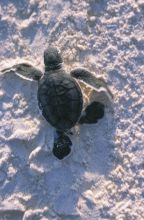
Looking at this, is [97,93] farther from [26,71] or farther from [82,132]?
[26,71]

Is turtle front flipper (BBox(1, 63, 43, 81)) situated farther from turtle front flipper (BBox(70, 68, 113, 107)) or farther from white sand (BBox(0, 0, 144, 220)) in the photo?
turtle front flipper (BBox(70, 68, 113, 107))

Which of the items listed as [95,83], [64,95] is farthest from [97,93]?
[64,95]

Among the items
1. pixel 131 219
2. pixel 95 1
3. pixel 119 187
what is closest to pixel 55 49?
pixel 95 1

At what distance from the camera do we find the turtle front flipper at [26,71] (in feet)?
7.22

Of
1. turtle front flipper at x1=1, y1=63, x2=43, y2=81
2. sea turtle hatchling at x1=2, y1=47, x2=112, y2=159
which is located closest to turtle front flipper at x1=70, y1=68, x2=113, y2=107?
sea turtle hatchling at x1=2, y1=47, x2=112, y2=159

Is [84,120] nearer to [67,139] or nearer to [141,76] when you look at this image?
[67,139]

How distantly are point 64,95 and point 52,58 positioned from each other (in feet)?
A: 0.54

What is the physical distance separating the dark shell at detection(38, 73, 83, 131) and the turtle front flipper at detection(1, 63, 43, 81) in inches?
3.5

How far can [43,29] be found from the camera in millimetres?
2256

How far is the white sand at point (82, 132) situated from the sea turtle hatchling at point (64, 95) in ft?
0.14

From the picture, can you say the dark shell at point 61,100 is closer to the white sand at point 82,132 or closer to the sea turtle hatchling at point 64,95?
the sea turtle hatchling at point 64,95

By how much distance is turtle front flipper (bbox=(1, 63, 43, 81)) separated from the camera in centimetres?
220

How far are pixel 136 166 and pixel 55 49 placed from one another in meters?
0.58

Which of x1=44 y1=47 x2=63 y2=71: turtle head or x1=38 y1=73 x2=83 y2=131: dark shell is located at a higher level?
x1=44 y1=47 x2=63 y2=71: turtle head
